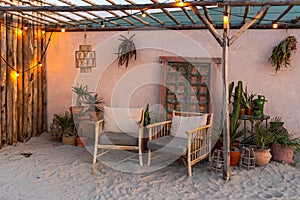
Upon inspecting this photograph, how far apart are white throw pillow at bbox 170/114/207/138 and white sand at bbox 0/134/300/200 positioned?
18.1 inches

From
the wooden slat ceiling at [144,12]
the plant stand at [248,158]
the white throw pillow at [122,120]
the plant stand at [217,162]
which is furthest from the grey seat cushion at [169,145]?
the wooden slat ceiling at [144,12]

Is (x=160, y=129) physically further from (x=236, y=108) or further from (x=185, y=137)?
(x=236, y=108)

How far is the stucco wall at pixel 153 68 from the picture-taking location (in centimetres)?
526

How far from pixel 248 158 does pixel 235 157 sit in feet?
0.59

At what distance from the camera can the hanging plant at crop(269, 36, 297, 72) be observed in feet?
16.3

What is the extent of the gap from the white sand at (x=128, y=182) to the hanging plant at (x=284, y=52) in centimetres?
157

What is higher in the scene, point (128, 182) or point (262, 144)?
point (262, 144)

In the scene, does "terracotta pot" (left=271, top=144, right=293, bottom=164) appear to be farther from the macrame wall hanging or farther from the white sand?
the macrame wall hanging

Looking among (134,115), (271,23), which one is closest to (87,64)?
(134,115)

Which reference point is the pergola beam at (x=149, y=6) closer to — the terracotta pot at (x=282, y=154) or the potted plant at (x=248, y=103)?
the potted plant at (x=248, y=103)

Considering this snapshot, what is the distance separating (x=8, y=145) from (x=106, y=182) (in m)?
2.44

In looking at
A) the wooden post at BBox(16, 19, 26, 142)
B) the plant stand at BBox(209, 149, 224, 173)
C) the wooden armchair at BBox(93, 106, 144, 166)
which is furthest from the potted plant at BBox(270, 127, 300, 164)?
the wooden post at BBox(16, 19, 26, 142)

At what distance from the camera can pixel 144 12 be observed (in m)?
4.42

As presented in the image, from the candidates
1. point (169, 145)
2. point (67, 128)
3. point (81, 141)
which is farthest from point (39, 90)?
point (169, 145)
